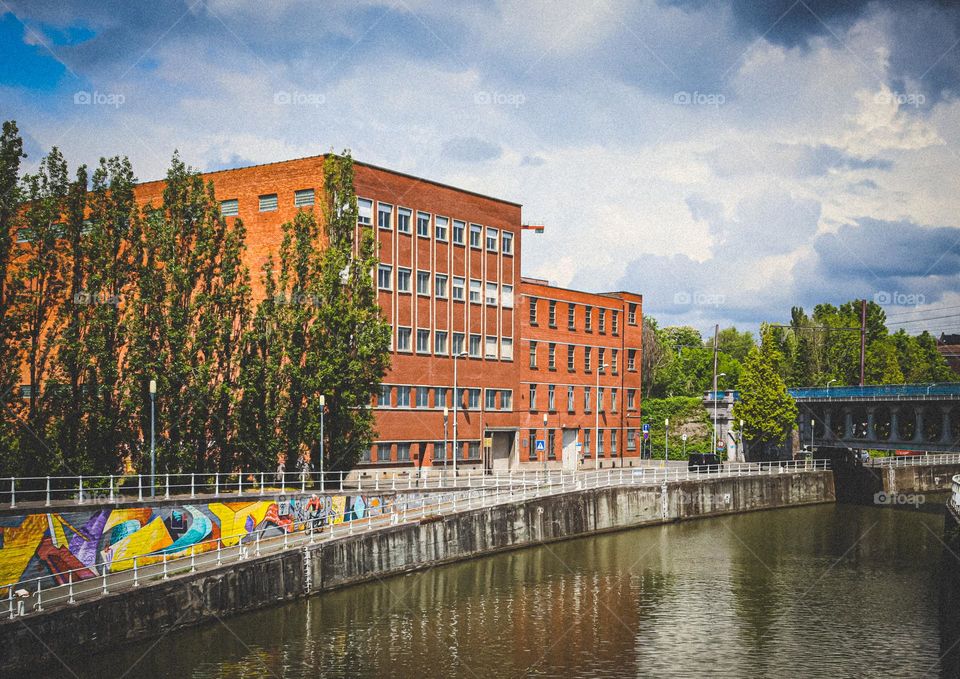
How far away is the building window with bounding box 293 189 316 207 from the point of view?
A: 64.1m

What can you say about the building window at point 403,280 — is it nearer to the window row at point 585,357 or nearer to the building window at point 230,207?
the building window at point 230,207

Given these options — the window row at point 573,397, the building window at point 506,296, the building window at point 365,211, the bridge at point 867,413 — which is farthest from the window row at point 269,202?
the bridge at point 867,413

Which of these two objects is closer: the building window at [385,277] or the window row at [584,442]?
the building window at [385,277]

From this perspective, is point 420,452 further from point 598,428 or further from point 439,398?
point 598,428

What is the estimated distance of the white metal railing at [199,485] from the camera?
4097 centimetres

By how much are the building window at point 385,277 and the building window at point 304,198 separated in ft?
20.8

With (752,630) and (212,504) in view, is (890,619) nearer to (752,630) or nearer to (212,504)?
(752,630)

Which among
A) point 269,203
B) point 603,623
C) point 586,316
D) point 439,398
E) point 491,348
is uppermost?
point 269,203

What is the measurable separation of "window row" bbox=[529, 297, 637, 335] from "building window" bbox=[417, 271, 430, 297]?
13.2 metres

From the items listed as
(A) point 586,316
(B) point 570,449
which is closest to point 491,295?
(A) point 586,316

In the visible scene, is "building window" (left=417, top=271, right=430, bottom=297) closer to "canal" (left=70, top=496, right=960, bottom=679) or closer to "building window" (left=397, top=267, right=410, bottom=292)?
"building window" (left=397, top=267, right=410, bottom=292)

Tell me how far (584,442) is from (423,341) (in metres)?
22.6

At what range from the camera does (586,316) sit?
90.2 m

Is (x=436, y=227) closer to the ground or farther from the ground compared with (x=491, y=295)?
farther from the ground
